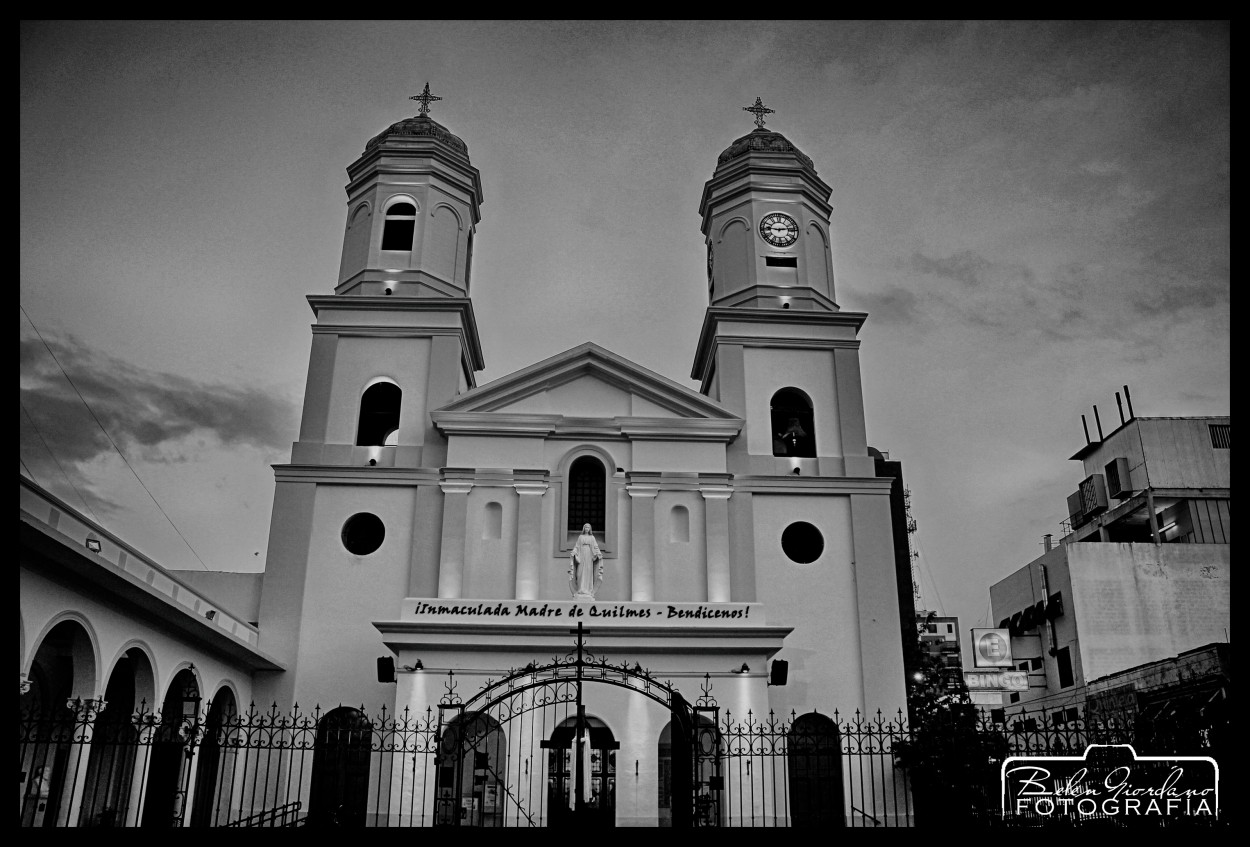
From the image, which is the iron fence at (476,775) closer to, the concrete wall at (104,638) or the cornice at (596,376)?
the concrete wall at (104,638)

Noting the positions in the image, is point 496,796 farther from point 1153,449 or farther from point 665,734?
point 1153,449

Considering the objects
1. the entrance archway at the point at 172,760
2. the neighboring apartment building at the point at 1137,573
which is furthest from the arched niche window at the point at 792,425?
the neighboring apartment building at the point at 1137,573

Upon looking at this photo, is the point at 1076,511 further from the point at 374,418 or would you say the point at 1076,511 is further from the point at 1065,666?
the point at 374,418

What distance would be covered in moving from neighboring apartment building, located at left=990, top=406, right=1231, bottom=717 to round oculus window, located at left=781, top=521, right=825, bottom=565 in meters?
17.6

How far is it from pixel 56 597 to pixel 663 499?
47.5 feet

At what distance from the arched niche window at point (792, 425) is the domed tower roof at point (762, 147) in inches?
300

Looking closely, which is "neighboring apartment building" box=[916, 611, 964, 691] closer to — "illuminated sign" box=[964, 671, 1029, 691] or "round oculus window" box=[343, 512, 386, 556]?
"illuminated sign" box=[964, 671, 1029, 691]

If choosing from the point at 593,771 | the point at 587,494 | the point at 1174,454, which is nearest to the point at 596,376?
the point at 587,494

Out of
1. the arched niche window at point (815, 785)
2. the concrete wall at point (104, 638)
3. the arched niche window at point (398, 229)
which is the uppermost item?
the arched niche window at point (398, 229)

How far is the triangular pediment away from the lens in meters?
26.2

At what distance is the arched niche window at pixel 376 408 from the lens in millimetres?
27094

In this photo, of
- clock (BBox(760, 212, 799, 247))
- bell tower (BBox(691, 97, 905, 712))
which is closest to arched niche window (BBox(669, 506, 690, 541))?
bell tower (BBox(691, 97, 905, 712))

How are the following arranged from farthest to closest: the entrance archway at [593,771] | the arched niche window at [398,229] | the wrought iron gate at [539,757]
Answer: the arched niche window at [398,229]
the entrance archway at [593,771]
the wrought iron gate at [539,757]
